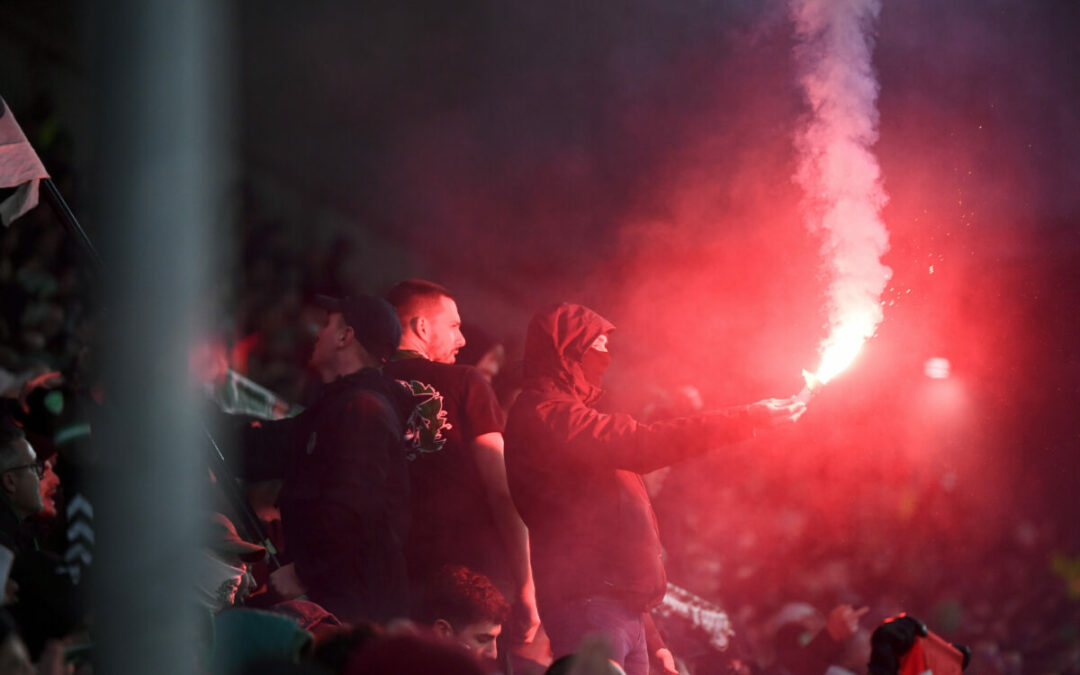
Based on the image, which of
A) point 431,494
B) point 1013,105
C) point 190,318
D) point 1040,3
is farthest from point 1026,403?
point 190,318

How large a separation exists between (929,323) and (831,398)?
1.72 feet

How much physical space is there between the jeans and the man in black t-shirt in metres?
0.20

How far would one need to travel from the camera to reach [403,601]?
9.02 ft

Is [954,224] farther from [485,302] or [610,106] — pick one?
[485,302]

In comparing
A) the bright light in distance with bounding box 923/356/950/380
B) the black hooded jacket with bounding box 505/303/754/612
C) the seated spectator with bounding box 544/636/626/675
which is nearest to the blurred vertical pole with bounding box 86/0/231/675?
the black hooded jacket with bounding box 505/303/754/612

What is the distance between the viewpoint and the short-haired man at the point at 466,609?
2.72 meters

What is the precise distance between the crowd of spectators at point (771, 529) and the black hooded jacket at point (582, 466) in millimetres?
995

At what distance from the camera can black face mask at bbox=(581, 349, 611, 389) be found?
290 centimetres

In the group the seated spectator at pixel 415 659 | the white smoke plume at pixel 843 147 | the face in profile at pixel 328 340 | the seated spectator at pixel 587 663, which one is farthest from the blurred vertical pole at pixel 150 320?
the white smoke plume at pixel 843 147

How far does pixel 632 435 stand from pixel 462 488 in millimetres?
618

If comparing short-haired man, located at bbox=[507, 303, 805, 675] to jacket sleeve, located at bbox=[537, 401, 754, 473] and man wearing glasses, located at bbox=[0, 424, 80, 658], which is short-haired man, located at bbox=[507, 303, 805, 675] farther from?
man wearing glasses, located at bbox=[0, 424, 80, 658]

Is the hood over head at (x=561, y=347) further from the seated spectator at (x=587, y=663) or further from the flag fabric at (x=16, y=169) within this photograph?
the flag fabric at (x=16, y=169)

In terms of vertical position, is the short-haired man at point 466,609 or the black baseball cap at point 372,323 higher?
the black baseball cap at point 372,323

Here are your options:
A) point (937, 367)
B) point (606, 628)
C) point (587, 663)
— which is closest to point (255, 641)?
point (587, 663)
